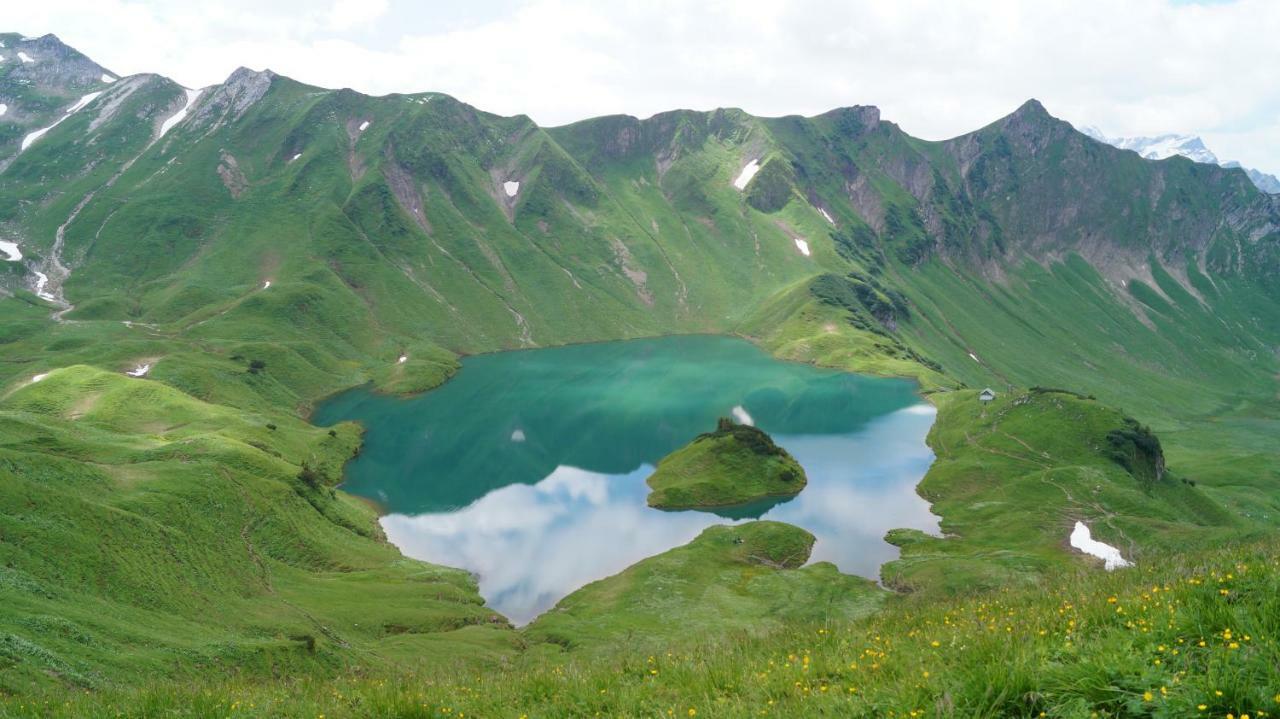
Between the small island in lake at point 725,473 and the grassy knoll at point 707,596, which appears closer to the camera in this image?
the grassy knoll at point 707,596

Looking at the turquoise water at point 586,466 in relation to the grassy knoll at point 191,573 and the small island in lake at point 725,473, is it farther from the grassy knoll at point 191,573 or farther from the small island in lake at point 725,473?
the grassy knoll at point 191,573

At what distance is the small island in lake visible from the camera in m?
109

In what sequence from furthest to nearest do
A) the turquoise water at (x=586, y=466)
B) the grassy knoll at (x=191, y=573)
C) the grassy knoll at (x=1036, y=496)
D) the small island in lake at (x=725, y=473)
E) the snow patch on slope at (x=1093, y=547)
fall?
the small island in lake at (x=725, y=473) → the turquoise water at (x=586, y=466) → the snow patch on slope at (x=1093, y=547) → the grassy knoll at (x=1036, y=496) → the grassy knoll at (x=191, y=573)

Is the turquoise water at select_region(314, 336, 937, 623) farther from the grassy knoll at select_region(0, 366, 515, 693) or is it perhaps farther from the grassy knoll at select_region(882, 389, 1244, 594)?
the grassy knoll at select_region(0, 366, 515, 693)

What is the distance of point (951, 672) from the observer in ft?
30.9

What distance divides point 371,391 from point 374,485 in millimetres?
73170

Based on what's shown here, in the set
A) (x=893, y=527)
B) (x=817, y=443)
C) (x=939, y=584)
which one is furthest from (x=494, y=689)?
(x=817, y=443)

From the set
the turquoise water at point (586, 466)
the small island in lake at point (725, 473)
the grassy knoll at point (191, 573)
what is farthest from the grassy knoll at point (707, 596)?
the small island in lake at point (725, 473)

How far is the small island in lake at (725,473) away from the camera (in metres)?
109

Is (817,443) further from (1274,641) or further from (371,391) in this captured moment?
(1274,641)

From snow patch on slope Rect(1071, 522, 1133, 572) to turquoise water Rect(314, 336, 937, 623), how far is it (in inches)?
732

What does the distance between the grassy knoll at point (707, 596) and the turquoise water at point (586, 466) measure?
5110 mm

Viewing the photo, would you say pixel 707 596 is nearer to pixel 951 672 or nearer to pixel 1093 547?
pixel 1093 547

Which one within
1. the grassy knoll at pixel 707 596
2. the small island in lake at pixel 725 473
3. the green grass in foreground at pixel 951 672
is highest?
the small island in lake at pixel 725 473
